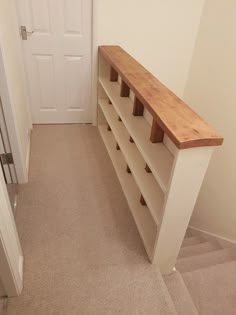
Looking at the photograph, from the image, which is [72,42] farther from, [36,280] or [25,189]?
[36,280]

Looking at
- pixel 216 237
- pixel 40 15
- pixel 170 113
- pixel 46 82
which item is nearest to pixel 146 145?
pixel 170 113

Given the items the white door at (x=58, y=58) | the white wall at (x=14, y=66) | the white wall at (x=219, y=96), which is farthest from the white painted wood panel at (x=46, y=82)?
the white wall at (x=219, y=96)

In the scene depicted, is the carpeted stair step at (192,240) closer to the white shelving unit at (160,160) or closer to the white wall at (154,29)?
the white shelving unit at (160,160)

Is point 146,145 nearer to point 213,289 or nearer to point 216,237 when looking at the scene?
point 213,289

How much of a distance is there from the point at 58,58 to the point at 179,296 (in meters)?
2.42

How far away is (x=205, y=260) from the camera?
2314 millimetres

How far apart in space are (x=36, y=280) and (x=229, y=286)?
1500 mm

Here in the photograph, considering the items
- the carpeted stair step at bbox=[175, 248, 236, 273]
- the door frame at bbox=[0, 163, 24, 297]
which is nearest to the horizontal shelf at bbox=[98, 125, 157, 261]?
the carpeted stair step at bbox=[175, 248, 236, 273]

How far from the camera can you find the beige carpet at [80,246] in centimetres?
131

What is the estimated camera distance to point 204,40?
9.21 ft

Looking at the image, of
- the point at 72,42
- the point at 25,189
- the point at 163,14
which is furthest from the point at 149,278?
the point at 163,14

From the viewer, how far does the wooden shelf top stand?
3.63 feet

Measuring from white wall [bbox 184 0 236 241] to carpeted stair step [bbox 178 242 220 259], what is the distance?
0.30 meters

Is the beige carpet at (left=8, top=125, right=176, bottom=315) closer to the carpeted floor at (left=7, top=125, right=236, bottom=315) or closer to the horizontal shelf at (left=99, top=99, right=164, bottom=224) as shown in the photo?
the carpeted floor at (left=7, top=125, right=236, bottom=315)
